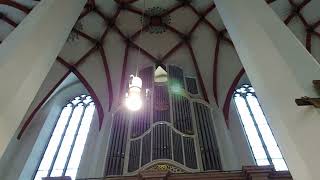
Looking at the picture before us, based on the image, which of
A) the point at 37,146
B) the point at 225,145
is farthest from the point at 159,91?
the point at 37,146

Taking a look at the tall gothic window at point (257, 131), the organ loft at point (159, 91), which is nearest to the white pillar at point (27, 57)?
the organ loft at point (159, 91)

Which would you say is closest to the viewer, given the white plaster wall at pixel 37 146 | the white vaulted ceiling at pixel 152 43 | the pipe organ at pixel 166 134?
the pipe organ at pixel 166 134

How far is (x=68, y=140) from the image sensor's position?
1166 centimetres

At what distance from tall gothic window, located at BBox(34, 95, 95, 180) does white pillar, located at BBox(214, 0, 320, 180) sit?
23.0 feet

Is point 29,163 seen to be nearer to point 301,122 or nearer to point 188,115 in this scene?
point 188,115

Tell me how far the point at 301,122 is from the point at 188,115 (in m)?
6.19

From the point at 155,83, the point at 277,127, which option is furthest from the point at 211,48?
the point at 277,127

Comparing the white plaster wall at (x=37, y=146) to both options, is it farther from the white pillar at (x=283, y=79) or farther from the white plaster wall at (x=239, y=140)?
the white pillar at (x=283, y=79)

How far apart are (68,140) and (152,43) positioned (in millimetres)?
5152

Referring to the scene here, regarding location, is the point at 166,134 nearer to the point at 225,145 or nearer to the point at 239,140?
the point at 225,145

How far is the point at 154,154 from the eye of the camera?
27.7ft

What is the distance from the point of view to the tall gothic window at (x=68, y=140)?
1069 cm

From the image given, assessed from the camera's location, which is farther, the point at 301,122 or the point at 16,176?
the point at 16,176

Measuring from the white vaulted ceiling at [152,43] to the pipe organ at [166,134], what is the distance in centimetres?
175
